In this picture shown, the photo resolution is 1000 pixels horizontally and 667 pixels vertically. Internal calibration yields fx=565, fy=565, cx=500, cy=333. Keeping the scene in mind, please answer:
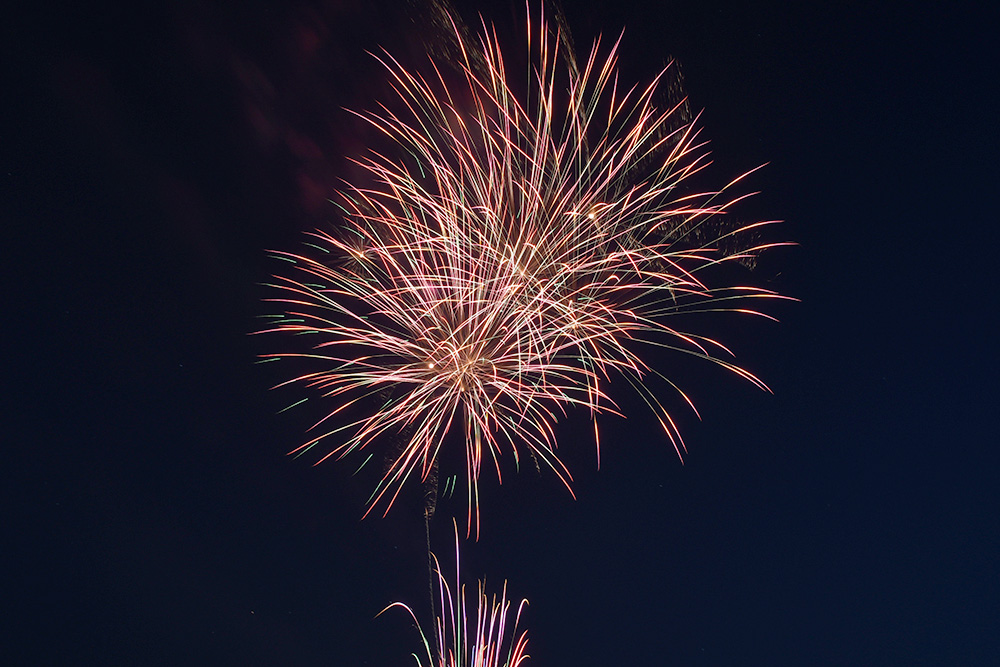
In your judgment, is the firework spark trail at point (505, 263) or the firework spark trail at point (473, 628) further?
the firework spark trail at point (473, 628)

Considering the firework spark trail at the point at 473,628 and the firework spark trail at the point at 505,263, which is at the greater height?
the firework spark trail at the point at 505,263

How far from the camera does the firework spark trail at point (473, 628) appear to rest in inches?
104

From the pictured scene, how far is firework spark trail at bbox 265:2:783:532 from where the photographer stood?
212cm

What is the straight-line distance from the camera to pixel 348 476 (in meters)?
2.70

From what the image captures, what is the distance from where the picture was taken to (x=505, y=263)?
211cm

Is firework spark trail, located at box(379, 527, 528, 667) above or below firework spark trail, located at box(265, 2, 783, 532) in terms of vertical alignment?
below

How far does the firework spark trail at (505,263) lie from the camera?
6.96ft

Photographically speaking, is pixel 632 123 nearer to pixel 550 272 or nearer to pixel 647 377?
pixel 550 272

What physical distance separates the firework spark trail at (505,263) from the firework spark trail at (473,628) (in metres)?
0.40

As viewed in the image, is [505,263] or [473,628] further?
[473,628]

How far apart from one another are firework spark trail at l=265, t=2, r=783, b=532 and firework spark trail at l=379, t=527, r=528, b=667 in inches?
15.9

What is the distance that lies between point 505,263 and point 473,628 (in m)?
1.75

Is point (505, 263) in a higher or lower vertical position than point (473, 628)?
higher

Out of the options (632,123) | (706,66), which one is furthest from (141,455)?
(706,66)
